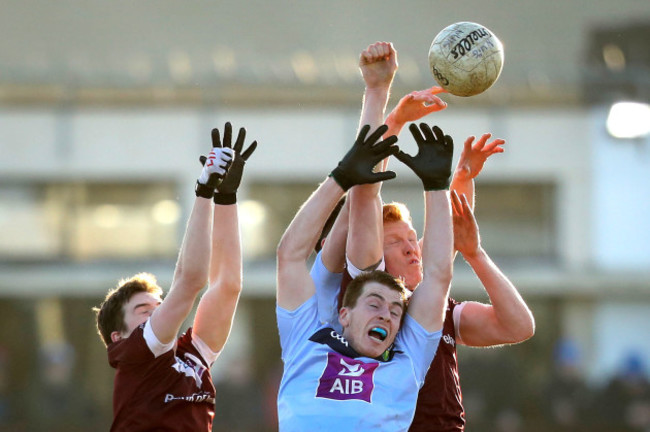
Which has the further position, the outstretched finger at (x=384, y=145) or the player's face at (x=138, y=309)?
the player's face at (x=138, y=309)

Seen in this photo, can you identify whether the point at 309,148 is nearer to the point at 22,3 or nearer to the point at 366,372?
the point at 22,3

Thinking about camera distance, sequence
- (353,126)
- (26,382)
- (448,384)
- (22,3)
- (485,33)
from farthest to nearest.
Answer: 1. (22,3)
2. (353,126)
3. (26,382)
4. (485,33)
5. (448,384)

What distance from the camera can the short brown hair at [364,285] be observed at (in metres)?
4.74

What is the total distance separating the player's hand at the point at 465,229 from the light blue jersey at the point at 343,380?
0.51 meters

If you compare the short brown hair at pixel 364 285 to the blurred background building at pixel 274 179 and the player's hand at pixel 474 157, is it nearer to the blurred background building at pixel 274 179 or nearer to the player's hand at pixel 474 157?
the player's hand at pixel 474 157

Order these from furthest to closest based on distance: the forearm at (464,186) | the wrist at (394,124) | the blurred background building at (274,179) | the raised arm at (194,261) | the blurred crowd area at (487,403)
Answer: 1. the blurred background building at (274,179)
2. the blurred crowd area at (487,403)
3. the forearm at (464,186)
4. the wrist at (394,124)
5. the raised arm at (194,261)

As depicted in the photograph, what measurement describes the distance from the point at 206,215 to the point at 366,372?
3.58 feet

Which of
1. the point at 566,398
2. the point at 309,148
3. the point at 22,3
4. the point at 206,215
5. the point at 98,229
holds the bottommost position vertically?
the point at 566,398

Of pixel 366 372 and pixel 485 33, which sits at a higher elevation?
pixel 485 33

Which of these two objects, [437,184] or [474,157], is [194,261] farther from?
[474,157]

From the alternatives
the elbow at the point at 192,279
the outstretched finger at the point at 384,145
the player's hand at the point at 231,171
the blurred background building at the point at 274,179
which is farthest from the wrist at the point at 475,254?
the blurred background building at the point at 274,179

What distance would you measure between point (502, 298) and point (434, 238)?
1.87ft

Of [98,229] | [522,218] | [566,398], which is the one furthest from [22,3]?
[566,398]

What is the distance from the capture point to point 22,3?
26516 mm
